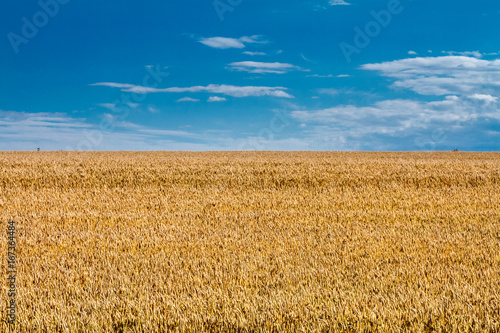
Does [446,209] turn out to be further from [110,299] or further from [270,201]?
[110,299]

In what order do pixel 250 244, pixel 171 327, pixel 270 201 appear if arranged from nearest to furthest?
pixel 171 327 < pixel 250 244 < pixel 270 201

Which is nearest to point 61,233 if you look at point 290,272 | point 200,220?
point 200,220

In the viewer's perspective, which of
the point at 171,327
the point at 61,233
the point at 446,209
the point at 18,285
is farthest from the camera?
the point at 446,209

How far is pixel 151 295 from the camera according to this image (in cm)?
504

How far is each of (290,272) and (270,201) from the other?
7.44m

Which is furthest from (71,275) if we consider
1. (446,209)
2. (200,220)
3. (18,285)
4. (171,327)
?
(446,209)

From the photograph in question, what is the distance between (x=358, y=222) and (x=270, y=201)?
3.80 m

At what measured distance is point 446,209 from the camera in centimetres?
1232

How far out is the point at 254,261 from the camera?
637 cm

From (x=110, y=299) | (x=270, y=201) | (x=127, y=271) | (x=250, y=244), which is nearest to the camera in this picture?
(x=110, y=299)

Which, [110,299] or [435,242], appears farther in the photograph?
[435,242]

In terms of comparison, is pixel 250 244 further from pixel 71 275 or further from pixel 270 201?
pixel 270 201

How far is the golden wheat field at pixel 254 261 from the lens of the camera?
4.33 metres

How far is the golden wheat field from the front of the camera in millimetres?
4328
